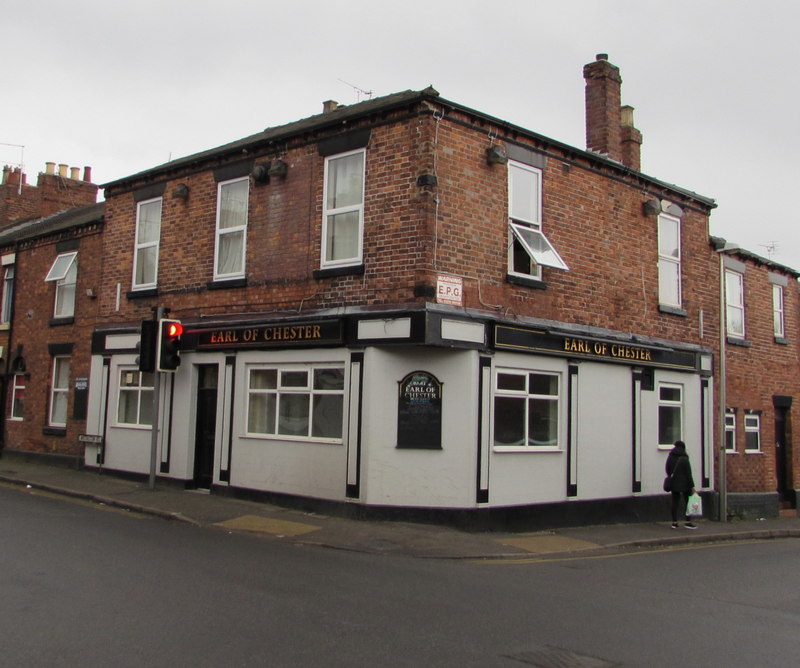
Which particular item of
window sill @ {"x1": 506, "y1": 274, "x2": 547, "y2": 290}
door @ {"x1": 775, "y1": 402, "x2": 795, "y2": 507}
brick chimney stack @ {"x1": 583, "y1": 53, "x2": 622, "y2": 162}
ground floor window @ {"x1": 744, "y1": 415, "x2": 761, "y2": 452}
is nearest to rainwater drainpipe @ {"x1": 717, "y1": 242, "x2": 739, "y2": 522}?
ground floor window @ {"x1": 744, "y1": 415, "x2": 761, "y2": 452}

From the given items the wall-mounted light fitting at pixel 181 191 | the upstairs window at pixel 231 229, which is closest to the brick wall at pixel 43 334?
the wall-mounted light fitting at pixel 181 191

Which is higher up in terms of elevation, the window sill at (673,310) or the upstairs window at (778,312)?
the upstairs window at (778,312)

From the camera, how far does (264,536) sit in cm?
1151

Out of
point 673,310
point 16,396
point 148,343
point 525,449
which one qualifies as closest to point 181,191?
point 148,343

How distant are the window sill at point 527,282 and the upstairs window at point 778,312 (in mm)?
10006

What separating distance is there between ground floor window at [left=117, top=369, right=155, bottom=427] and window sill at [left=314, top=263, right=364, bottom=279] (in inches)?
214

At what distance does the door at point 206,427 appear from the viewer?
15586 millimetres

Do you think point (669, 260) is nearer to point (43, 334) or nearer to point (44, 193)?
point (43, 334)

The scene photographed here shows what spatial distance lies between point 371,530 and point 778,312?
14558 millimetres

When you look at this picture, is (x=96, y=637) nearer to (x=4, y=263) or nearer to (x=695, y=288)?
(x=695, y=288)

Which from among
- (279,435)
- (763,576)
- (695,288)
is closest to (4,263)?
(279,435)

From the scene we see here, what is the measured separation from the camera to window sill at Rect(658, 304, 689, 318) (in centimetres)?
1656

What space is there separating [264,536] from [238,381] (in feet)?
13.4

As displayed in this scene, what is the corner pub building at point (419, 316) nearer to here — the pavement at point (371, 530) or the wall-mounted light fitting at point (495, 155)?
the wall-mounted light fitting at point (495, 155)
